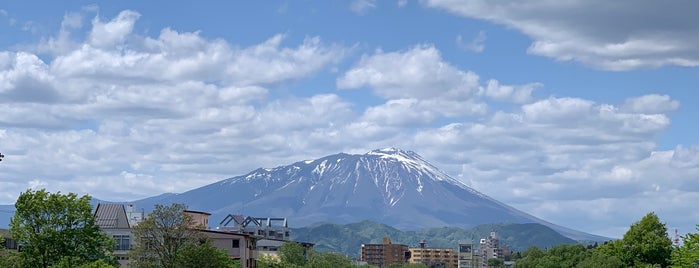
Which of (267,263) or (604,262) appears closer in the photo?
(604,262)

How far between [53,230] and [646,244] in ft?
→ 293

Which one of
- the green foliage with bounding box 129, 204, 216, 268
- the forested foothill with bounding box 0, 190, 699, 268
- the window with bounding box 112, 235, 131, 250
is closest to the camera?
the forested foothill with bounding box 0, 190, 699, 268

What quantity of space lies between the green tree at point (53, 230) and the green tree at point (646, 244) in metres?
84.1

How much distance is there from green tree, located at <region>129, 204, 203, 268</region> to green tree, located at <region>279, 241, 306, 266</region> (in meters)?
86.8

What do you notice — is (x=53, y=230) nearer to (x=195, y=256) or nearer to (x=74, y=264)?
(x=74, y=264)

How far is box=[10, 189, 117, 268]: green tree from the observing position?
3391 inches

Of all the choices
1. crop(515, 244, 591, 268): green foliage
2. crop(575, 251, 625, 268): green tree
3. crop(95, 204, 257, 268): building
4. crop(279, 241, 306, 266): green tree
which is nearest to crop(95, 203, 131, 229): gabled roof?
crop(95, 204, 257, 268): building

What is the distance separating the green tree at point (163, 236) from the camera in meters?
98.4

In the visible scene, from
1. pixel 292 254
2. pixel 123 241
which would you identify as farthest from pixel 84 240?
pixel 292 254

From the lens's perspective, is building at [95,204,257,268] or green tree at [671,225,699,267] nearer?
green tree at [671,225,699,267]

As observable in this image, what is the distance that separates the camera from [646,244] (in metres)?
149

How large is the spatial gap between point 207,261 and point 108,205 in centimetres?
7234

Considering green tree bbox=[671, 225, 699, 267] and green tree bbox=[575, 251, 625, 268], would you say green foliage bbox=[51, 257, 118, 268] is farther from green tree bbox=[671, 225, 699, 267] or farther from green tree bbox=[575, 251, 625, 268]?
green tree bbox=[575, 251, 625, 268]

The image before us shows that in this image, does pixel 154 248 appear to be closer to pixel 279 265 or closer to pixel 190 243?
pixel 190 243
